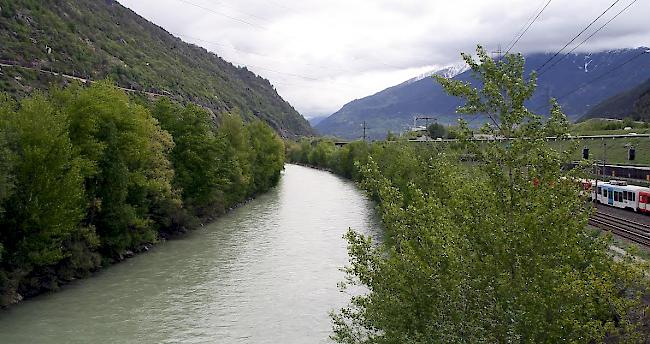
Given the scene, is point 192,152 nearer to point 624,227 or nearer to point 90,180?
point 90,180

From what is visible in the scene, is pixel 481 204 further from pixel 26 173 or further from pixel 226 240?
A: pixel 226 240

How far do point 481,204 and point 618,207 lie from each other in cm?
3427

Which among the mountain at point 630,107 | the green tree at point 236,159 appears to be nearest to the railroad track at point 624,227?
the green tree at point 236,159

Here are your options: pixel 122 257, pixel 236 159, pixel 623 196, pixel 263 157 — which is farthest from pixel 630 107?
pixel 122 257

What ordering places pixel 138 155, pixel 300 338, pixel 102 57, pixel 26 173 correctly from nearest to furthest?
1. pixel 300 338
2. pixel 26 173
3. pixel 138 155
4. pixel 102 57

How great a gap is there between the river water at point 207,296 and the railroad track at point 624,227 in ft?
43.7

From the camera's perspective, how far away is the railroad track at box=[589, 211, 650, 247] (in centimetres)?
2548

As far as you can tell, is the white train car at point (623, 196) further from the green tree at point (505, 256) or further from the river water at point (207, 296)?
the green tree at point (505, 256)

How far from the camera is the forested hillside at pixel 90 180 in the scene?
23156 mm

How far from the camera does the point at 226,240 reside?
37531 millimetres

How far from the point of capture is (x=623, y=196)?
37844 mm

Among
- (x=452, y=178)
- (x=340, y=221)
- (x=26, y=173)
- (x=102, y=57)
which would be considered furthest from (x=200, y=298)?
(x=102, y=57)

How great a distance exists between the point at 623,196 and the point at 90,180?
3340 centimetres

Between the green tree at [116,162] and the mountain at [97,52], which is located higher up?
the mountain at [97,52]
